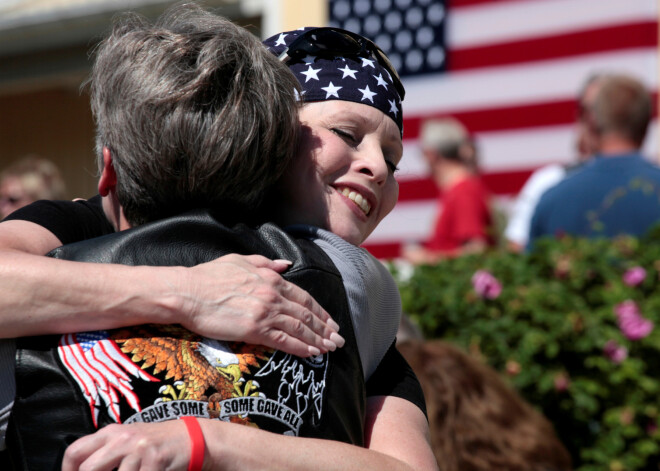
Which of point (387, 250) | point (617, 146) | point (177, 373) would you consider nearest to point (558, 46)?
point (387, 250)

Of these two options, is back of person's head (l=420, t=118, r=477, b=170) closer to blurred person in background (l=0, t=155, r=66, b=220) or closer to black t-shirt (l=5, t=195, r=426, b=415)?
blurred person in background (l=0, t=155, r=66, b=220)

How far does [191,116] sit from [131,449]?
0.52m

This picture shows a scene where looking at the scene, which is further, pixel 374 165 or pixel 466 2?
pixel 466 2

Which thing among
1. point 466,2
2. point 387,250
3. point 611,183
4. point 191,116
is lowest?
point 387,250

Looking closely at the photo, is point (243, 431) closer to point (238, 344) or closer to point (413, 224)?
point (238, 344)

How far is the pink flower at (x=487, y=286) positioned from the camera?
169 inches

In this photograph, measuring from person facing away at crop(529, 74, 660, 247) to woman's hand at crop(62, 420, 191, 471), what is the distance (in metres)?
3.41

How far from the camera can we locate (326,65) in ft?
5.70

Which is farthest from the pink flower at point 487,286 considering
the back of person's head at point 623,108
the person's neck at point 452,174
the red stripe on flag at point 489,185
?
the red stripe on flag at point 489,185

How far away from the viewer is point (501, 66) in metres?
6.79

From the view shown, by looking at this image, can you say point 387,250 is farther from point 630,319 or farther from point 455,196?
point 630,319

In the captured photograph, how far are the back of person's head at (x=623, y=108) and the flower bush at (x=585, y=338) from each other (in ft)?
2.29

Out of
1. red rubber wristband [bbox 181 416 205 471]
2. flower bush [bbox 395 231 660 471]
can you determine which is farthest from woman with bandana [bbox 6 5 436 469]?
flower bush [bbox 395 231 660 471]

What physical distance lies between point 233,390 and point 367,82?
0.67 meters
